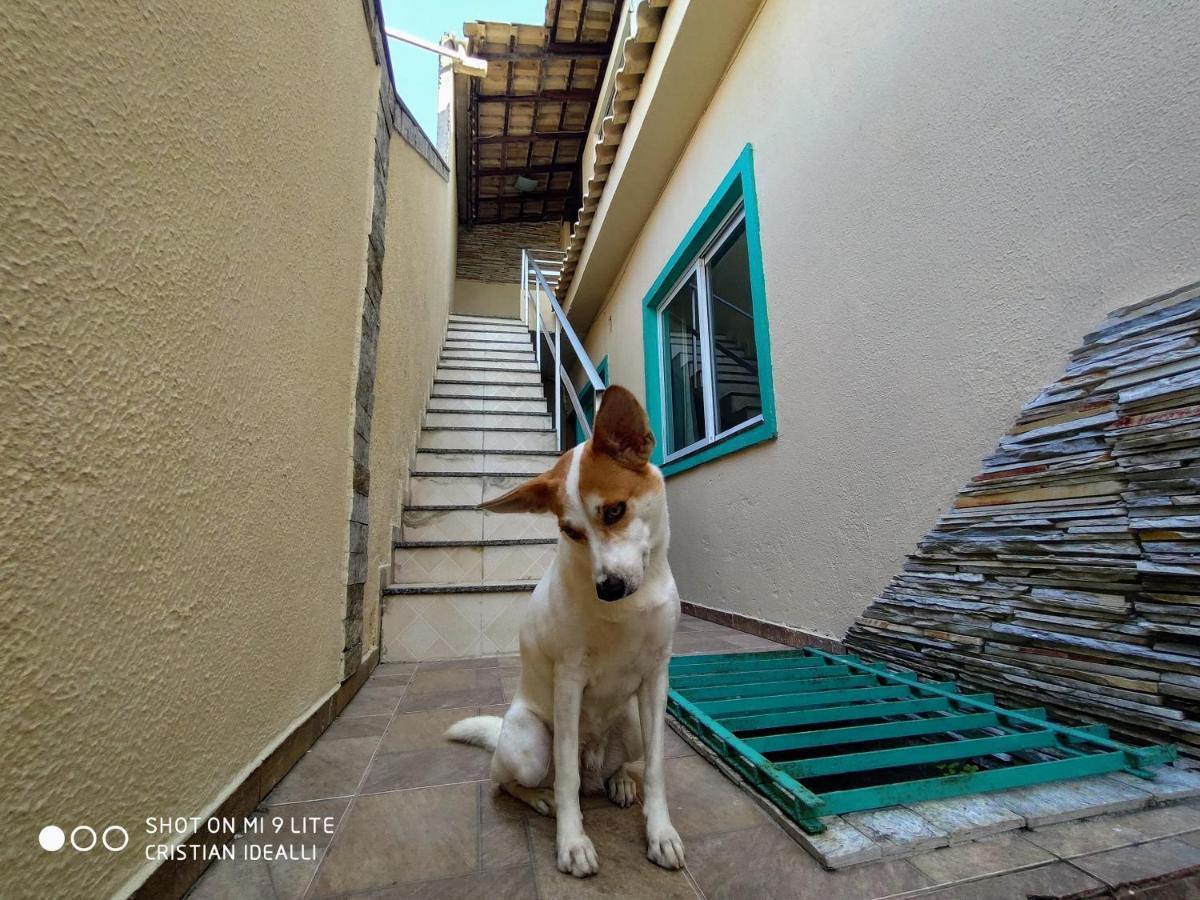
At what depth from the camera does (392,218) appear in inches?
110

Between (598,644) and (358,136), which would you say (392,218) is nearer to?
(358,136)

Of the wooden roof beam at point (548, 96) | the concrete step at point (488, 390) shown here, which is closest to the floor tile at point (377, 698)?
the concrete step at point (488, 390)

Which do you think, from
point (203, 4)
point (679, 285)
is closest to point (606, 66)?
point (679, 285)

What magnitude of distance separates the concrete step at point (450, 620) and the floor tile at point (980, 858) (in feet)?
6.29

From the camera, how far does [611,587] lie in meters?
0.94

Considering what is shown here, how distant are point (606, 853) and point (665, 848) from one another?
0.40ft

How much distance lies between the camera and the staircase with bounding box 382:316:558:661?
Result: 2600mm

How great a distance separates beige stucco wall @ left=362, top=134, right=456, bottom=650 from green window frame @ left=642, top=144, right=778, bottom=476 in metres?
1.57

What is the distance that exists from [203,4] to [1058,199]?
2032 millimetres

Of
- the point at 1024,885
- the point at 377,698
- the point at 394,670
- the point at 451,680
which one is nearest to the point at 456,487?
the point at 394,670

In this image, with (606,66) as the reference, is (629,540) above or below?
below

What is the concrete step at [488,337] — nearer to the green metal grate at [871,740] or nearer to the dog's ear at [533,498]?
the green metal grate at [871,740]

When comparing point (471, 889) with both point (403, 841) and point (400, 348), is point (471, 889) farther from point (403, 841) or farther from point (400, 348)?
point (400, 348)

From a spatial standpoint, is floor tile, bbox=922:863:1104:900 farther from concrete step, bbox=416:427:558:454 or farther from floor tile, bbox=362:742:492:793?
concrete step, bbox=416:427:558:454
